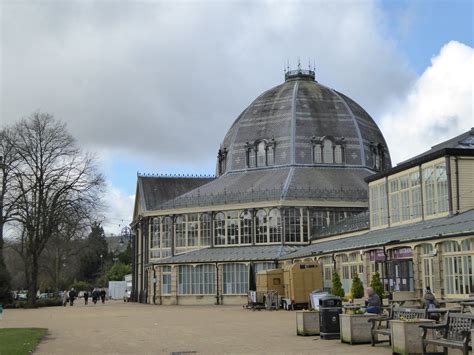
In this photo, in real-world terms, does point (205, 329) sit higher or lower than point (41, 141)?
lower

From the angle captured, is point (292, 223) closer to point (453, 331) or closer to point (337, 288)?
point (337, 288)

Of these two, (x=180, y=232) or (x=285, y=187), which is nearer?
(x=285, y=187)

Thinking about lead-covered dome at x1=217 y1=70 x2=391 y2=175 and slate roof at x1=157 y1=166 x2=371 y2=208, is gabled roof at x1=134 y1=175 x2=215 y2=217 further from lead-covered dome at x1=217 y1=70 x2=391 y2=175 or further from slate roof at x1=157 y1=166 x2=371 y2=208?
slate roof at x1=157 y1=166 x2=371 y2=208

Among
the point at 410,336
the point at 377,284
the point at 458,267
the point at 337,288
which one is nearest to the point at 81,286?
the point at 337,288

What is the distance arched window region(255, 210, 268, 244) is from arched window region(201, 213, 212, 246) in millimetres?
4157

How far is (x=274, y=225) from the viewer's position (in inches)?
2216

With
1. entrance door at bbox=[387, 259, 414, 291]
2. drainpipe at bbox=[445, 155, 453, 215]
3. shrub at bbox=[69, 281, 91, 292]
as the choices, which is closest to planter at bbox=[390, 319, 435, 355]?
entrance door at bbox=[387, 259, 414, 291]

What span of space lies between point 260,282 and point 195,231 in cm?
1529

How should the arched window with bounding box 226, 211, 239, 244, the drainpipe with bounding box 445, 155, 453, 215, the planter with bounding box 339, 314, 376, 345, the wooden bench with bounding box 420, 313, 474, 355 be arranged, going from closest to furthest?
the wooden bench with bounding box 420, 313, 474, 355, the planter with bounding box 339, 314, 376, 345, the drainpipe with bounding box 445, 155, 453, 215, the arched window with bounding box 226, 211, 239, 244

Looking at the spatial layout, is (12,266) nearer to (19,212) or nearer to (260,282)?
Answer: (19,212)

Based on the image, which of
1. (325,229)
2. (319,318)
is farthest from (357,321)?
(325,229)

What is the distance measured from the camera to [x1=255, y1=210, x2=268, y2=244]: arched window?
56344 millimetres

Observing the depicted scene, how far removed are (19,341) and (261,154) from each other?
46.2 m

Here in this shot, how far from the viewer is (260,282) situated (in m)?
44.9
